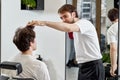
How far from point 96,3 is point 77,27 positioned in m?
0.76

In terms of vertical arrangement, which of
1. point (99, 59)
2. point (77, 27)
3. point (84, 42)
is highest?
point (77, 27)

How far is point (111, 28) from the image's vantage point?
289 centimetres

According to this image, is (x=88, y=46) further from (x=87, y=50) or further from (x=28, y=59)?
(x=28, y=59)

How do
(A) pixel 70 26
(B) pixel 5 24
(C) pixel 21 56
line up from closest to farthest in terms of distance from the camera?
(C) pixel 21 56 < (A) pixel 70 26 < (B) pixel 5 24

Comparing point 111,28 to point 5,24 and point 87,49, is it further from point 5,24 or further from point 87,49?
point 5,24

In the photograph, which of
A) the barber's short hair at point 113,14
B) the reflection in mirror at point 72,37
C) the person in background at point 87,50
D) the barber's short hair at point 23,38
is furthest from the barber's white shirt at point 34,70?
the barber's short hair at point 113,14

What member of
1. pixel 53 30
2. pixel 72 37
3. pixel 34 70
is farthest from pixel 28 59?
pixel 53 30

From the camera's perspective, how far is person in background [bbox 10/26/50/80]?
197 centimetres

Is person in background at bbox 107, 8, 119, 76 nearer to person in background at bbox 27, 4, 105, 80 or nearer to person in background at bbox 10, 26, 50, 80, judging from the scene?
person in background at bbox 27, 4, 105, 80

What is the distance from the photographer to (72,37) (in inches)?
121

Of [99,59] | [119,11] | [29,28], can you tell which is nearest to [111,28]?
[119,11]

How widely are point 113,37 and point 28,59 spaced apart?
50.0 inches

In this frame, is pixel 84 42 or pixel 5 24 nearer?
pixel 84 42

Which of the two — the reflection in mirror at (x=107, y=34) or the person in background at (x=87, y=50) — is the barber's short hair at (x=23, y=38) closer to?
the person in background at (x=87, y=50)
